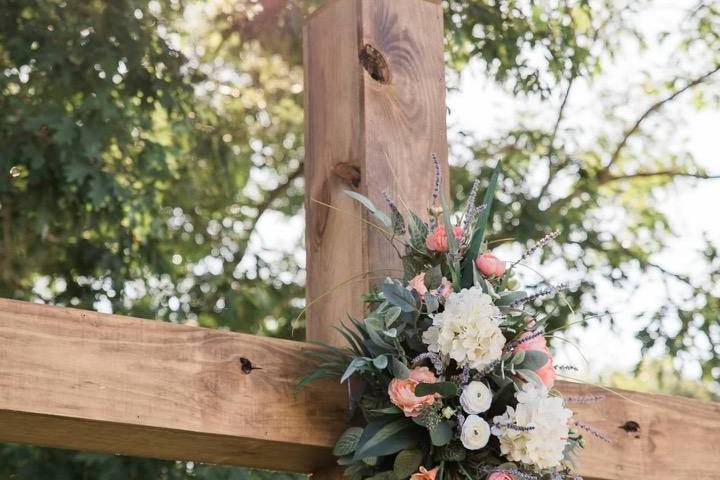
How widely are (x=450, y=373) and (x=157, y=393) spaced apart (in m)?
0.45

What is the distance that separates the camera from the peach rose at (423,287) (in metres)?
1.90

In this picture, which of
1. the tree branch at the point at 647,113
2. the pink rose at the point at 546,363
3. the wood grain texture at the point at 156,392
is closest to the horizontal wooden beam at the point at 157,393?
the wood grain texture at the point at 156,392

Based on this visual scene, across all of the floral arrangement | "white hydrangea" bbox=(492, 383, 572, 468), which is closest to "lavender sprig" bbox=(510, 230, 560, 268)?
the floral arrangement

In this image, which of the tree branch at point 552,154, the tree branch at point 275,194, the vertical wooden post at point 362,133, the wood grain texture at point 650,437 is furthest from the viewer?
the tree branch at point 275,194

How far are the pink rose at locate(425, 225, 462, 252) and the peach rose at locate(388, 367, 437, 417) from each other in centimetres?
20

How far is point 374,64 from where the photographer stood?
Result: 2.15 meters

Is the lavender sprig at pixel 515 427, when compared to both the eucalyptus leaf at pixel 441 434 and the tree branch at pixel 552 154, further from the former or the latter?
the tree branch at pixel 552 154

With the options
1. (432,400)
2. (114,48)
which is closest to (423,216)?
(432,400)

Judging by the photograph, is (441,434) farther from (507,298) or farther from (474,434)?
(507,298)

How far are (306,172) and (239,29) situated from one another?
317 cm

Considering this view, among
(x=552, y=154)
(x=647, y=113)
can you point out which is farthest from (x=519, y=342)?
(x=647, y=113)

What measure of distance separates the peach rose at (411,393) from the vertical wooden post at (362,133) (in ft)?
0.72

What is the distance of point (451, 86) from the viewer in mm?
4980

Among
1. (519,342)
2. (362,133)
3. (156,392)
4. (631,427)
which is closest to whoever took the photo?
(156,392)
